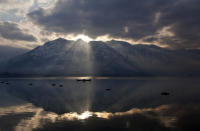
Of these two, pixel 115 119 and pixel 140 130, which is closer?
pixel 140 130

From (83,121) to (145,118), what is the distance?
13.9 metres

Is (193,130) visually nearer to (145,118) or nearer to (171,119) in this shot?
(171,119)

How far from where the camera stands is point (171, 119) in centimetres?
3844

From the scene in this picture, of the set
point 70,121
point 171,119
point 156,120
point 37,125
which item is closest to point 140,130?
point 156,120

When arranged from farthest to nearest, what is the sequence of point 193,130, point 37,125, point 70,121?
point 70,121 < point 37,125 < point 193,130

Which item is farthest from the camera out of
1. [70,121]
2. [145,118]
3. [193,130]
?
[145,118]

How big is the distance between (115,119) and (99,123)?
A: 16.0ft

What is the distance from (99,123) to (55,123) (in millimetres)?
8816

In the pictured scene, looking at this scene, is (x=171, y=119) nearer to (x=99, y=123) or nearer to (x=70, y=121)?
(x=99, y=123)

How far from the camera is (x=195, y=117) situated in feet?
131

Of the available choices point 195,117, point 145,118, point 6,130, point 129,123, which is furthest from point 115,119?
point 6,130

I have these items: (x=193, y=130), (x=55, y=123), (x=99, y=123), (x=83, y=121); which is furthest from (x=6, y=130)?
(x=193, y=130)

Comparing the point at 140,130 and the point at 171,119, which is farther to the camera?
the point at 171,119

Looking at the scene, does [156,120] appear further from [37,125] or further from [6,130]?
[6,130]
